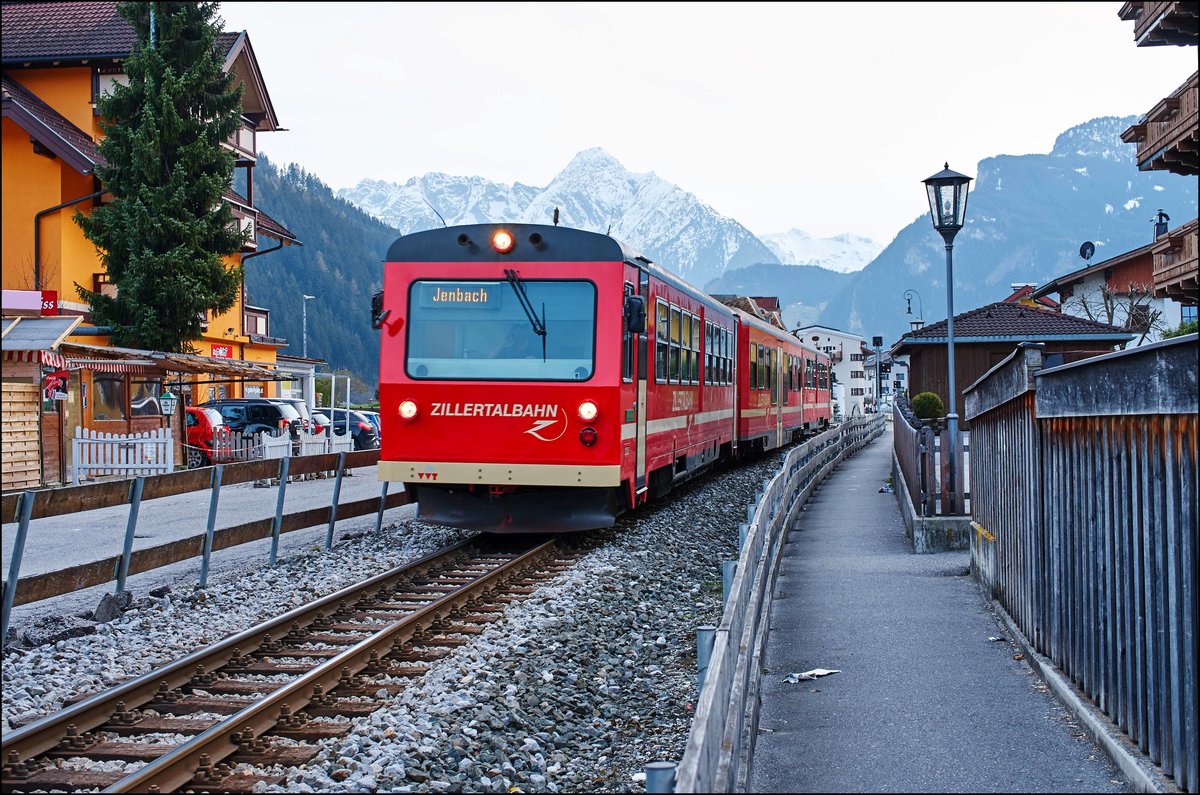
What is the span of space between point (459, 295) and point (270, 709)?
20.8 feet

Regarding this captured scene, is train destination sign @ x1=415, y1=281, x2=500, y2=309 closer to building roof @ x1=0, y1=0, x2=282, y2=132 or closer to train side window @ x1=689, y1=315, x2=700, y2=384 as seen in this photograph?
train side window @ x1=689, y1=315, x2=700, y2=384

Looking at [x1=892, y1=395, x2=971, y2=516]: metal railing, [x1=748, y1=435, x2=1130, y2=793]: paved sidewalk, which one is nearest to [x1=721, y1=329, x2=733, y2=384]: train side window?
[x1=892, y1=395, x2=971, y2=516]: metal railing

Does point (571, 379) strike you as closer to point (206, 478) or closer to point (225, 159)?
point (206, 478)

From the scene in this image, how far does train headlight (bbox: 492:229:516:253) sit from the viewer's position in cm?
1178

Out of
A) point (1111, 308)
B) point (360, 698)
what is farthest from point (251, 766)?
point (1111, 308)

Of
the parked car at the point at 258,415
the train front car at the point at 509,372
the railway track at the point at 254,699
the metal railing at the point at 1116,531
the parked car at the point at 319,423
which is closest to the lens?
the metal railing at the point at 1116,531

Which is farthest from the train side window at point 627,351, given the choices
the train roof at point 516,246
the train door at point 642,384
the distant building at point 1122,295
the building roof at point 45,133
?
the distant building at point 1122,295

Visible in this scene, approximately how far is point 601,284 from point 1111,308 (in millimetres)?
35140

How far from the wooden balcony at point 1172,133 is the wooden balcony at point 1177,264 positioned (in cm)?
158

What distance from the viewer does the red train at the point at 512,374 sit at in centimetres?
1152

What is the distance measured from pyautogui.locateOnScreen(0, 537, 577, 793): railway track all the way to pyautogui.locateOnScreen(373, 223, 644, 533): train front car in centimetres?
200

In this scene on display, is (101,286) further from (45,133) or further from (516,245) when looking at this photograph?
(516,245)

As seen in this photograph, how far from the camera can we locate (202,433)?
28.3 m

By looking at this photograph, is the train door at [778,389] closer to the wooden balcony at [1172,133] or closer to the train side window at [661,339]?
the wooden balcony at [1172,133]
